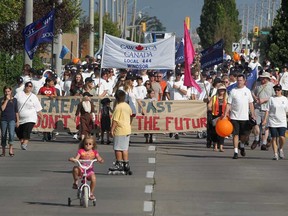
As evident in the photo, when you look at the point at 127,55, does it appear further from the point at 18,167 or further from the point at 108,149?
the point at 18,167

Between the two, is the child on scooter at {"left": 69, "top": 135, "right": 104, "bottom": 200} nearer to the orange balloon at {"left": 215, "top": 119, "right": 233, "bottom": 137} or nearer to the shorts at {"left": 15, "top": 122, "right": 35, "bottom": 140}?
the orange balloon at {"left": 215, "top": 119, "right": 233, "bottom": 137}

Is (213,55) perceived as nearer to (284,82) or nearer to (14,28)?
(284,82)

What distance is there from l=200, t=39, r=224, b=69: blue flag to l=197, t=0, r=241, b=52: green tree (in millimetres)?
79127

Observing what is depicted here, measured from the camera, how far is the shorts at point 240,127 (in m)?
23.2

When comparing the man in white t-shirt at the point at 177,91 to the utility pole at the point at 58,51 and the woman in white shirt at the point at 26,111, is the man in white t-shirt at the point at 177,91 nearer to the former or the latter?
the woman in white shirt at the point at 26,111

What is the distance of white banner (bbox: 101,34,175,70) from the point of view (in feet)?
90.2

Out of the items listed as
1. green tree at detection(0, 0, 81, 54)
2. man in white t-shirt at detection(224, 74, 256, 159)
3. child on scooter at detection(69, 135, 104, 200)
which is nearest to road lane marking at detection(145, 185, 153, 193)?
child on scooter at detection(69, 135, 104, 200)

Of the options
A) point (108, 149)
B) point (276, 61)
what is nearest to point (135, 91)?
point (108, 149)

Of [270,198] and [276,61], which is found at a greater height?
[276,61]

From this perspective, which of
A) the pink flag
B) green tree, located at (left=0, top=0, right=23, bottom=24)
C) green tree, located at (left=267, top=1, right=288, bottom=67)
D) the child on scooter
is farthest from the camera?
green tree, located at (left=267, top=1, right=288, bottom=67)

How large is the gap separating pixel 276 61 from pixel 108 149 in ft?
105

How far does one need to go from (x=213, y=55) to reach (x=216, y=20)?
3314 inches

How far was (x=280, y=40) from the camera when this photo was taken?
56.7 metres

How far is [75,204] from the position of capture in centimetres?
1587
